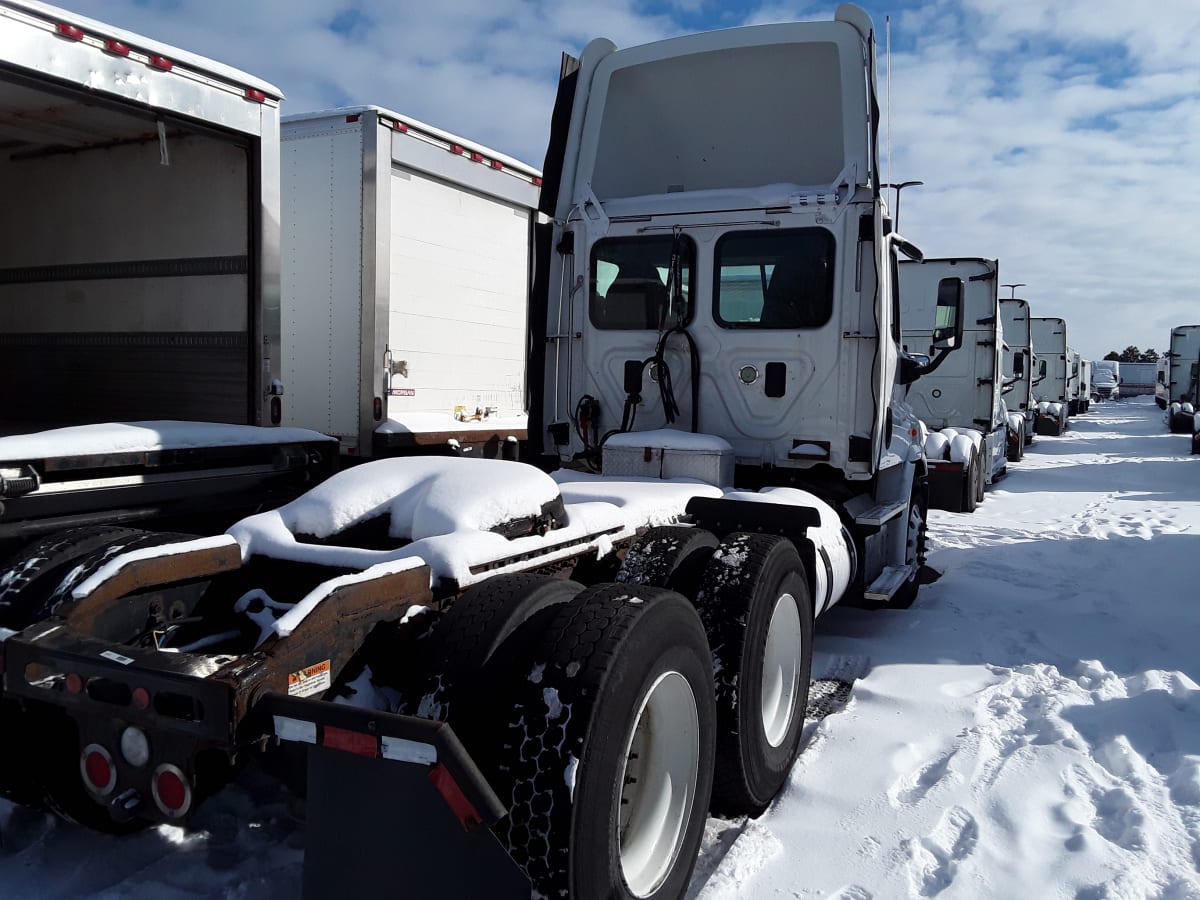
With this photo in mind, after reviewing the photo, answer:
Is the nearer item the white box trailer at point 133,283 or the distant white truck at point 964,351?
the white box trailer at point 133,283

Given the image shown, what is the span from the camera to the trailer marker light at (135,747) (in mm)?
2246

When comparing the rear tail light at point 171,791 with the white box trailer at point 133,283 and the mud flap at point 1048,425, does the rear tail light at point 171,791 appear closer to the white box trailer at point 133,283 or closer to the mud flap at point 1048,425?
the white box trailer at point 133,283

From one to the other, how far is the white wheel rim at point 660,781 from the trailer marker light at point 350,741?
88cm

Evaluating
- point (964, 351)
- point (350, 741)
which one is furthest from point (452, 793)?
point (964, 351)

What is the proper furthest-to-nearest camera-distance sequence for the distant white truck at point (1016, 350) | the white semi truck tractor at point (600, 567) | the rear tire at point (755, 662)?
the distant white truck at point (1016, 350) → the rear tire at point (755, 662) → the white semi truck tractor at point (600, 567)

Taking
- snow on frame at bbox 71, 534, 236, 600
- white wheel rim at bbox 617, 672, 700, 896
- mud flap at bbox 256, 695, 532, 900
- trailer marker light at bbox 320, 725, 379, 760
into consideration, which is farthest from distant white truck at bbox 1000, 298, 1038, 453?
trailer marker light at bbox 320, 725, 379, 760

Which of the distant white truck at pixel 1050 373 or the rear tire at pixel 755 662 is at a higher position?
the distant white truck at pixel 1050 373

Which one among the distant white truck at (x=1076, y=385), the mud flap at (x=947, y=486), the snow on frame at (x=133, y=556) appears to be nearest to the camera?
the snow on frame at (x=133, y=556)

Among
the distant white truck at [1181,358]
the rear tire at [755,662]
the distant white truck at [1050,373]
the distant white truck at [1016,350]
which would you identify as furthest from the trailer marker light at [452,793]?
the distant white truck at [1181,358]

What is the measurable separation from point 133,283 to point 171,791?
5.42m

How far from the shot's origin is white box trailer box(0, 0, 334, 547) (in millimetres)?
4258

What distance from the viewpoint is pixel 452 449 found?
7.92 metres

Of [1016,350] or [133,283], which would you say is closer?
[133,283]

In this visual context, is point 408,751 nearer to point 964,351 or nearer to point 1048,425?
point 964,351
